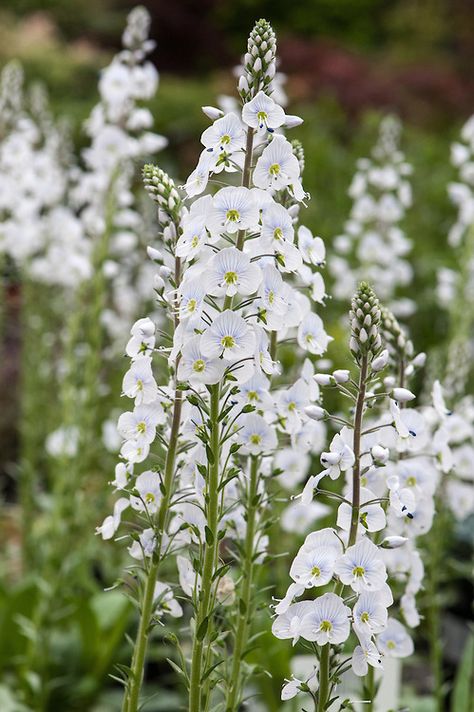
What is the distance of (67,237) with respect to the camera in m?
4.21

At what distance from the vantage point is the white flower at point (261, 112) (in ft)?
5.28

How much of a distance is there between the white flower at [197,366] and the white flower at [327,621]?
0.44 metres

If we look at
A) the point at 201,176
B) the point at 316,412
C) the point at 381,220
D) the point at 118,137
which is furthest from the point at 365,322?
the point at 381,220

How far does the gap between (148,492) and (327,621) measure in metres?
0.49

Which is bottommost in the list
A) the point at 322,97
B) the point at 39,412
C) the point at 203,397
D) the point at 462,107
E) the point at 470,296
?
the point at 203,397

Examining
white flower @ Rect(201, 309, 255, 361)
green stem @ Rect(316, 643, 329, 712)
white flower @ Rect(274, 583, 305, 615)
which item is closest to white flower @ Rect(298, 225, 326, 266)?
white flower @ Rect(201, 309, 255, 361)

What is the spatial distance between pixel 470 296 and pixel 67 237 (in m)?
2.25

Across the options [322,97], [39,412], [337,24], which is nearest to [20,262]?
[39,412]

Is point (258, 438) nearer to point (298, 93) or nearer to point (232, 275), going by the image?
point (232, 275)

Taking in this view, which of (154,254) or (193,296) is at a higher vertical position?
(154,254)

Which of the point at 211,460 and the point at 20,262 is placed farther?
the point at 20,262

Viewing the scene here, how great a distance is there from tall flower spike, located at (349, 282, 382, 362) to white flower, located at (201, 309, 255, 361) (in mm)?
195

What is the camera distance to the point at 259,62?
1.66 metres

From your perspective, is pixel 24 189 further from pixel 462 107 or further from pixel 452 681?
pixel 462 107
